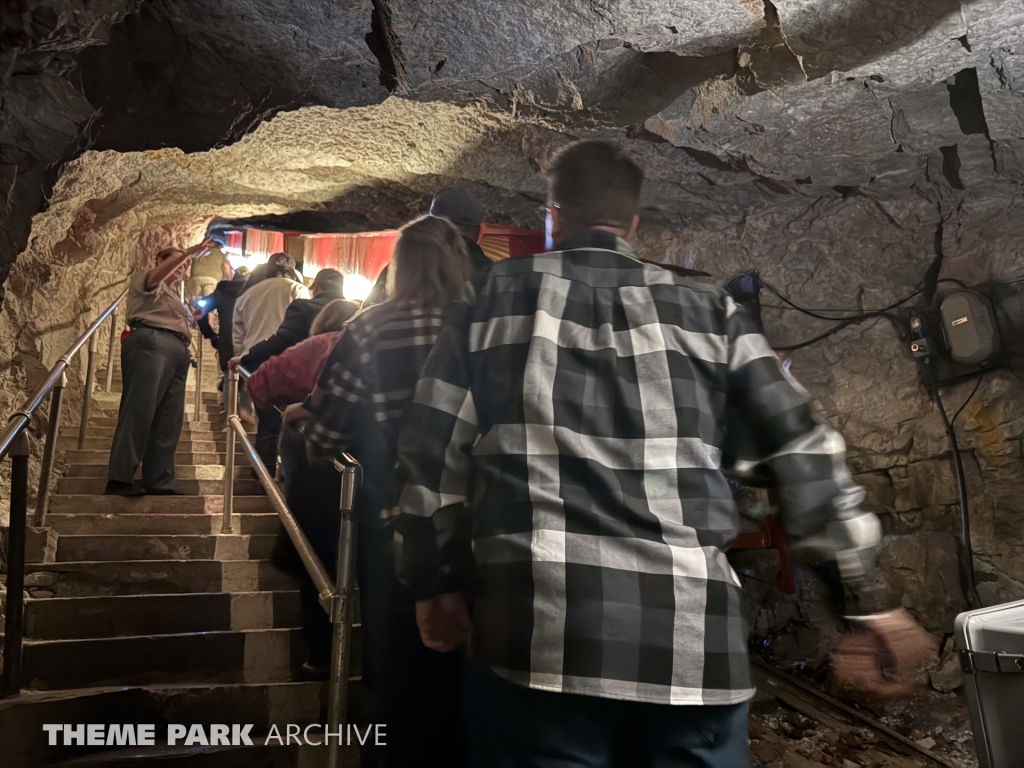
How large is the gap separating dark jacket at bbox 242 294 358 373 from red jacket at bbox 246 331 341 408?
588 mm

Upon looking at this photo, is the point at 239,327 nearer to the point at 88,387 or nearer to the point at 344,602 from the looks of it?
the point at 88,387

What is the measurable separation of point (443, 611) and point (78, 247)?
14.5 feet

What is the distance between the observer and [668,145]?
4016mm

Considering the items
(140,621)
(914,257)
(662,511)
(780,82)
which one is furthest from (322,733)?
(914,257)

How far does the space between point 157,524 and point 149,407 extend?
587mm

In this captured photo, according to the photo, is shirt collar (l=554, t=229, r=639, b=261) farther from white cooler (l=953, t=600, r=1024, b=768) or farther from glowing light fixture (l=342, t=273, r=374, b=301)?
glowing light fixture (l=342, t=273, r=374, b=301)

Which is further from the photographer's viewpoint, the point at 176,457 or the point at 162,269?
the point at 176,457

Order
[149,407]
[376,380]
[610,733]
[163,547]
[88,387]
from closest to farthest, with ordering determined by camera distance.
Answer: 1. [610,733]
2. [376,380]
3. [163,547]
4. [149,407]
5. [88,387]

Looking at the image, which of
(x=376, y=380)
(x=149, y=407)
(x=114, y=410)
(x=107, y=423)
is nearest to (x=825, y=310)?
(x=376, y=380)

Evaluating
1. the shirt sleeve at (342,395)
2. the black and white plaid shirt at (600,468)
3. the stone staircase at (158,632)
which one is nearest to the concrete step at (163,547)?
the stone staircase at (158,632)

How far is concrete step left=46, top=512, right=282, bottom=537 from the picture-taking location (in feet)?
10.8

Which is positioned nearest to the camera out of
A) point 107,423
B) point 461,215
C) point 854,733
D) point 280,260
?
point 461,215

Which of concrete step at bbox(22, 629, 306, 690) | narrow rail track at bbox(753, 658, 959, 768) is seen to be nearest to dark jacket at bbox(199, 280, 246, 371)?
concrete step at bbox(22, 629, 306, 690)

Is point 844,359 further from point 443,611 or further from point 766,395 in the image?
point 443,611
